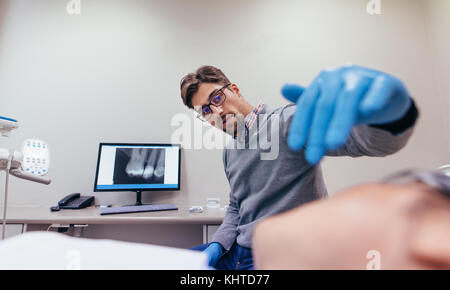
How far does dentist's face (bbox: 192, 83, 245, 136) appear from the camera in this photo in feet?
3.32

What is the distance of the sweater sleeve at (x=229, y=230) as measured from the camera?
0.84 metres

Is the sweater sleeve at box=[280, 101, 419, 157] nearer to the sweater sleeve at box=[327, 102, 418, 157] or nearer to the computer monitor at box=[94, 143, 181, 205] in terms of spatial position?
the sweater sleeve at box=[327, 102, 418, 157]

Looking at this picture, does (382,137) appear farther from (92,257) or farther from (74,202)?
(74,202)

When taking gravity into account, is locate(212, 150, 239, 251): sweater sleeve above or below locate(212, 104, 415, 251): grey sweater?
below

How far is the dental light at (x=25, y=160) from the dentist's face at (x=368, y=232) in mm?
910

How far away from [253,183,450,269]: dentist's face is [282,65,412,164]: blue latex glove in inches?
4.9

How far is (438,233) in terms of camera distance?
0.22 meters

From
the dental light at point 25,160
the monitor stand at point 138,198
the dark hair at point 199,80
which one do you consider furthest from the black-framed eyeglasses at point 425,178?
the monitor stand at point 138,198
